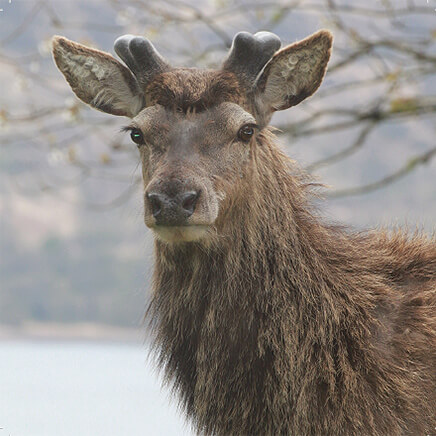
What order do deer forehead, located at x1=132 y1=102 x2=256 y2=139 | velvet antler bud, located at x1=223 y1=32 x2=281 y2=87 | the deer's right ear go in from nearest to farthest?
1. deer forehead, located at x1=132 y1=102 x2=256 y2=139
2. velvet antler bud, located at x1=223 y1=32 x2=281 y2=87
3. the deer's right ear

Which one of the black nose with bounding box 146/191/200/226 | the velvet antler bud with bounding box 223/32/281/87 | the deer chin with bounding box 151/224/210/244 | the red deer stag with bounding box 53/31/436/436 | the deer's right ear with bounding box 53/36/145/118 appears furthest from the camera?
the deer's right ear with bounding box 53/36/145/118

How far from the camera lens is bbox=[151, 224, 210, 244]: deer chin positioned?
5.79m

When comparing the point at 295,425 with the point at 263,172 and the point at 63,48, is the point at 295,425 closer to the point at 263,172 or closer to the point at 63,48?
the point at 263,172

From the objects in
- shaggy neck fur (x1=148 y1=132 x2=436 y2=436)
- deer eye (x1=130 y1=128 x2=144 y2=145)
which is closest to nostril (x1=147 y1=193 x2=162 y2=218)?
shaggy neck fur (x1=148 y1=132 x2=436 y2=436)

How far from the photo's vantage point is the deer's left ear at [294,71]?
667cm

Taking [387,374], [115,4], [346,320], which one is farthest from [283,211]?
[115,4]

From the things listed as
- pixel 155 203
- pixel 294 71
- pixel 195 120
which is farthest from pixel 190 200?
pixel 294 71

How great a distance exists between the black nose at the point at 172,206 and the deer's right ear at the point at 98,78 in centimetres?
141

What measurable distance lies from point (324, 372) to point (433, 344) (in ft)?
3.08

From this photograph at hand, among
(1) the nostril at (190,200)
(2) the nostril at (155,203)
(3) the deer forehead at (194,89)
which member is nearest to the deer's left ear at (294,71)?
(3) the deer forehead at (194,89)

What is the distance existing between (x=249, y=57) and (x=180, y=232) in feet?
5.66

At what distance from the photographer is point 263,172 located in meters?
6.62

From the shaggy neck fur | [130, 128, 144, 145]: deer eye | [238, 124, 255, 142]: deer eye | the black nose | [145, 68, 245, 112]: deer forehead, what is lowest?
the shaggy neck fur

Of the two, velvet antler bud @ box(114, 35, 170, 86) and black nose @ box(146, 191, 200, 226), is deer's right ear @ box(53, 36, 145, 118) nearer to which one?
velvet antler bud @ box(114, 35, 170, 86)
